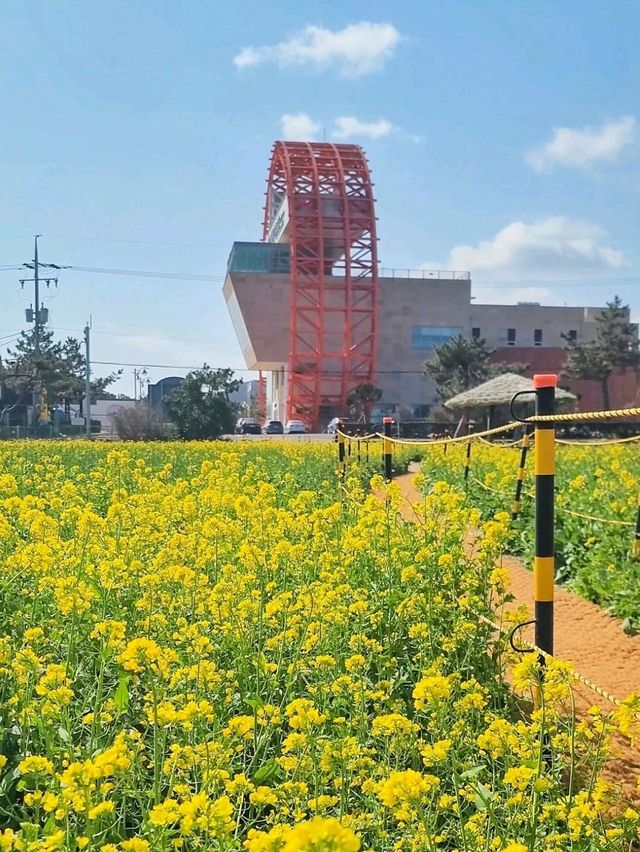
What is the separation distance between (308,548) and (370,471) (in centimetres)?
849

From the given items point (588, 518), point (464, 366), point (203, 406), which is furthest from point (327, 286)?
point (588, 518)

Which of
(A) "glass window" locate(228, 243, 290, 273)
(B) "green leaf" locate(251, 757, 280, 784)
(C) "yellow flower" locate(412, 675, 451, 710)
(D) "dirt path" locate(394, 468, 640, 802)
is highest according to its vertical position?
(A) "glass window" locate(228, 243, 290, 273)

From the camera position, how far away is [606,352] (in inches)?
1785

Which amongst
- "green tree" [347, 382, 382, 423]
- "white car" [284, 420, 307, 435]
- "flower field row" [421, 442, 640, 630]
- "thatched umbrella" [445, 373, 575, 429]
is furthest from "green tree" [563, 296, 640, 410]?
"flower field row" [421, 442, 640, 630]

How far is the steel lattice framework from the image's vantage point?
55719 mm

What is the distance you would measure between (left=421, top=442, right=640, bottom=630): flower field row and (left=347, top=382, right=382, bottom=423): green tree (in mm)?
43105

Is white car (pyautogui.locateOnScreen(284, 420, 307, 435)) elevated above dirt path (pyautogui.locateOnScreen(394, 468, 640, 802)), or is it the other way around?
white car (pyautogui.locateOnScreen(284, 420, 307, 435))

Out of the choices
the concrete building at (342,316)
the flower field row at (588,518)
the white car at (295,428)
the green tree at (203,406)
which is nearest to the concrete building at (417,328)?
the concrete building at (342,316)

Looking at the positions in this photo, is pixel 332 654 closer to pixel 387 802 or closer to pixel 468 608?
pixel 468 608

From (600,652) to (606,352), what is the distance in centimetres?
4365

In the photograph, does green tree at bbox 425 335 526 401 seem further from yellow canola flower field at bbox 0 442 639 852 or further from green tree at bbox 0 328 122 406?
yellow canola flower field at bbox 0 442 639 852

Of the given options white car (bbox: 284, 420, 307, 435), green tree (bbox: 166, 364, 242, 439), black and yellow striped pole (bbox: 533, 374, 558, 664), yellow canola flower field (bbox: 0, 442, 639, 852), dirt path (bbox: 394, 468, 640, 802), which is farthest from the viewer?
white car (bbox: 284, 420, 307, 435)

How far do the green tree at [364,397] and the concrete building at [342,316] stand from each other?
28.5 inches

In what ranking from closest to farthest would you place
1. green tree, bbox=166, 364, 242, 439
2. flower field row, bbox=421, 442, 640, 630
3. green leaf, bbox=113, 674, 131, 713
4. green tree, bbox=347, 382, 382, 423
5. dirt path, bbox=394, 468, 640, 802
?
green leaf, bbox=113, 674, 131, 713 → dirt path, bbox=394, 468, 640, 802 → flower field row, bbox=421, 442, 640, 630 → green tree, bbox=166, 364, 242, 439 → green tree, bbox=347, 382, 382, 423
